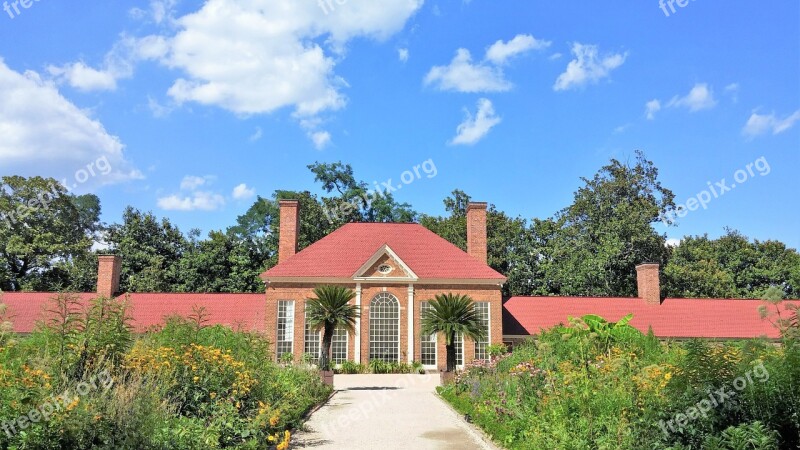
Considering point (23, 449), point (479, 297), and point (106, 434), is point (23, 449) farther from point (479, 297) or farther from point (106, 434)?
point (479, 297)

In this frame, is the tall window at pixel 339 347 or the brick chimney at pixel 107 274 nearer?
the tall window at pixel 339 347

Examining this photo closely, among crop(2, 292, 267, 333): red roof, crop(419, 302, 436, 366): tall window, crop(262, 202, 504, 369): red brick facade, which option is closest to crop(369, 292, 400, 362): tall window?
crop(262, 202, 504, 369): red brick facade

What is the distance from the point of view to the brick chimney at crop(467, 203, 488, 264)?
32719mm

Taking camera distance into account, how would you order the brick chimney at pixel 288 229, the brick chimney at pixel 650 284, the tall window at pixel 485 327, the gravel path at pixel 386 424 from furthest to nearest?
the brick chimney at pixel 650 284
the brick chimney at pixel 288 229
the tall window at pixel 485 327
the gravel path at pixel 386 424

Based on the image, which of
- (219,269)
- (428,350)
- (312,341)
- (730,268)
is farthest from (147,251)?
(730,268)

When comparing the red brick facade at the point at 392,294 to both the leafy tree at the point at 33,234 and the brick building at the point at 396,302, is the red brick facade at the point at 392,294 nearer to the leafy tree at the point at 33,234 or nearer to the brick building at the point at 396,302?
the brick building at the point at 396,302

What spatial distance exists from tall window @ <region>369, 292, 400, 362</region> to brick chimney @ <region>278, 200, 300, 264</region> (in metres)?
5.94

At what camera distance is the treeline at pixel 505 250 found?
41.8 meters

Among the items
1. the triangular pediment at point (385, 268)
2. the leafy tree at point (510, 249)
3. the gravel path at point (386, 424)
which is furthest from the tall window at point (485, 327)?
the leafy tree at point (510, 249)

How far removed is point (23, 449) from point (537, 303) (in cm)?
3021

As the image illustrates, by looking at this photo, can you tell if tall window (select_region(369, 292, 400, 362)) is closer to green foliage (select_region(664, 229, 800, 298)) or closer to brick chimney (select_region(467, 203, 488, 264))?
brick chimney (select_region(467, 203, 488, 264))

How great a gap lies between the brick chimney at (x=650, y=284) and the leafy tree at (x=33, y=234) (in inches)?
1545

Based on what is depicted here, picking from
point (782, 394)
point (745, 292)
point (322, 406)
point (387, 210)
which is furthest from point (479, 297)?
point (745, 292)

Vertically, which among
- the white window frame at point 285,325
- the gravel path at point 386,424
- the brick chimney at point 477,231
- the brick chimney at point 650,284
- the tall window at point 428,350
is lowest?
the gravel path at point 386,424
